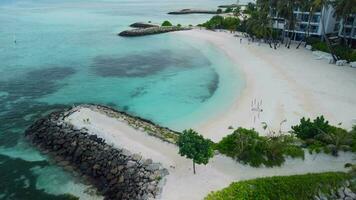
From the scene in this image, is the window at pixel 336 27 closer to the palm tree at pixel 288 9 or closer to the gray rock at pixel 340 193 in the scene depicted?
the palm tree at pixel 288 9

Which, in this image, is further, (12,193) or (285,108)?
(285,108)

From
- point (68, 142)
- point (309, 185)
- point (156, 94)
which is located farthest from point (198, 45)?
point (309, 185)

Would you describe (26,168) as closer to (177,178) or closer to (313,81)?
(177,178)

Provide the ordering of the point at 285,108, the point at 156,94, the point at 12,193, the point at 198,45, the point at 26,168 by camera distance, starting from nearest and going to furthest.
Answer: the point at 12,193 < the point at 26,168 < the point at 285,108 < the point at 156,94 < the point at 198,45

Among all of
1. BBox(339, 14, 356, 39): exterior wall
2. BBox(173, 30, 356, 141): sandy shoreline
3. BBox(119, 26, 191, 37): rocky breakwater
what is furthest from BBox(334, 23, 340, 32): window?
BBox(119, 26, 191, 37): rocky breakwater

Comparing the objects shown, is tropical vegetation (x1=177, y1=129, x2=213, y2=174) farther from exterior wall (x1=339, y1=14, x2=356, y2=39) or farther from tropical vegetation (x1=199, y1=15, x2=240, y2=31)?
tropical vegetation (x1=199, y1=15, x2=240, y2=31)

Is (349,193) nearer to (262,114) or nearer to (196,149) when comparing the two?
(196,149)
